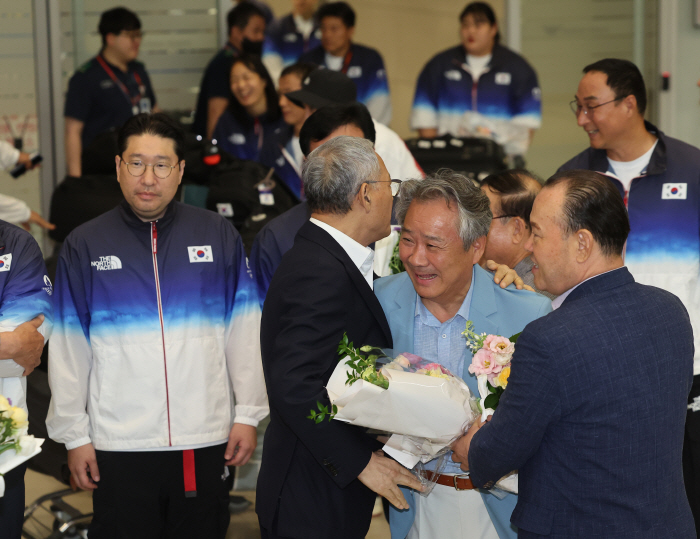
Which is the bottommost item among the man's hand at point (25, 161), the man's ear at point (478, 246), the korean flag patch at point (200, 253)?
the korean flag patch at point (200, 253)

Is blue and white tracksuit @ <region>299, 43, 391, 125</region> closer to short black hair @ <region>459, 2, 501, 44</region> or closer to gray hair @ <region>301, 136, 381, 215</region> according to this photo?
short black hair @ <region>459, 2, 501, 44</region>

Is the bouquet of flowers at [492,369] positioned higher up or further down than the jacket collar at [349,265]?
further down

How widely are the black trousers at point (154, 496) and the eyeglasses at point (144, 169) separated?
3.33ft

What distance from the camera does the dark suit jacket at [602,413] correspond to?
2.00m

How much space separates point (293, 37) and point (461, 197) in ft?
18.8

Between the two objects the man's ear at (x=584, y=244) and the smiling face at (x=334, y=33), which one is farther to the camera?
the smiling face at (x=334, y=33)

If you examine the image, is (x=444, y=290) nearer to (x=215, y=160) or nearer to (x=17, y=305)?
(x=17, y=305)

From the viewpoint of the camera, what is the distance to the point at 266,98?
20.1 ft

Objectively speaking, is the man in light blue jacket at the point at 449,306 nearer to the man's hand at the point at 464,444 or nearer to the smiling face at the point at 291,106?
the man's hand at the point at 464,444

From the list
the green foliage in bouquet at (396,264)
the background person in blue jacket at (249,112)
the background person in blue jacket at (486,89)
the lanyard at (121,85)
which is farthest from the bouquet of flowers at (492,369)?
the lanyard at (121,85)

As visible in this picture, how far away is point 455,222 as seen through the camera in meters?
2.51

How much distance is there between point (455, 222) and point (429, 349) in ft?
1.33

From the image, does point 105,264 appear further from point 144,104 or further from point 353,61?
point 353,61

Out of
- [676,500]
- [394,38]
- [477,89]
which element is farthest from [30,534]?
[394,38]
